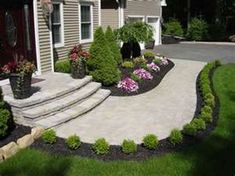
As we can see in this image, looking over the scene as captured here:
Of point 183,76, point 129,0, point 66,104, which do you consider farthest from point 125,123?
point 129,0

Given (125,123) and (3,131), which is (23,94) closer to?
(3,131)

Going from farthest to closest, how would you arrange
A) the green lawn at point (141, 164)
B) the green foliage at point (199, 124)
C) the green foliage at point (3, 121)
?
the green foliage at point (199, 124)
the green foliage at point (3, 121)
the green lawn at point (141, 164)

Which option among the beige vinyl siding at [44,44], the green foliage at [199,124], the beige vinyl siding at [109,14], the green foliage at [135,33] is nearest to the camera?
the green foliage at [199,124]

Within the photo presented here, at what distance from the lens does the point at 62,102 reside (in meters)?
9.94

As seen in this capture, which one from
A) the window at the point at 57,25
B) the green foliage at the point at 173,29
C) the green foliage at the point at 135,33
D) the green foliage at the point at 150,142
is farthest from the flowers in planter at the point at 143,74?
the green foliage at the point at 173,29

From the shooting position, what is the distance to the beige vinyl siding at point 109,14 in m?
19.9

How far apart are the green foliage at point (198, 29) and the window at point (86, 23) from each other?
19.6m

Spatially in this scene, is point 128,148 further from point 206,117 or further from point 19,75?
point 19,75

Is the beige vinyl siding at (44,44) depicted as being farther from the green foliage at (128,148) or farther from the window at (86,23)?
the green foliage at (128,148)

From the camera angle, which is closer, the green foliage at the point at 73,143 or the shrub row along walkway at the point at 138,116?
the green foliage at the point at 73,143

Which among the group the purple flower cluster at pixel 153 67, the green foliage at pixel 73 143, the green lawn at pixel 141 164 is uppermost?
the purple flower cluster at pixel 153 67

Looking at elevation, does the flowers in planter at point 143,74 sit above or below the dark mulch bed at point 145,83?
above

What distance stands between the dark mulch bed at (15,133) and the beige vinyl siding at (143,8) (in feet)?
49.3

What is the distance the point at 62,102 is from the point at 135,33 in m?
7.73
